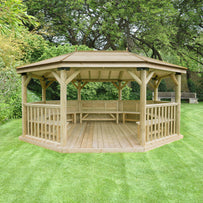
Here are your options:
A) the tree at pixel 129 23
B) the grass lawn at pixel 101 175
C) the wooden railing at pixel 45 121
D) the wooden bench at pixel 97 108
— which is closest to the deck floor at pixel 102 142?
the grass lawn at pixel 101 175

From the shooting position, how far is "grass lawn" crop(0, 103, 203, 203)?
113 inches

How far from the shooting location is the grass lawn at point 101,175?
2873 millimetres

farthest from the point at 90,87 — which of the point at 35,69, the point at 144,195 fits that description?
the point at 144,195

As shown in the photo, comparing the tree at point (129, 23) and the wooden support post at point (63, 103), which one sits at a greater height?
the tree at point (129, 23)

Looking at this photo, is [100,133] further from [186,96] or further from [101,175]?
[186,96]

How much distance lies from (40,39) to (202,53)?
1637 cm

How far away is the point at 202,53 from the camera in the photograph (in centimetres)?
1750

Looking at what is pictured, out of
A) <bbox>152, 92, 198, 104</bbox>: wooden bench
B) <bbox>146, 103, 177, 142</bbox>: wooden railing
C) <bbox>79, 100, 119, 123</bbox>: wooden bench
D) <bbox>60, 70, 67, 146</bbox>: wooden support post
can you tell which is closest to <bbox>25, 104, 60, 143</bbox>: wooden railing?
<bbox>60, 70, 67, 146</bbox>: wooden support post

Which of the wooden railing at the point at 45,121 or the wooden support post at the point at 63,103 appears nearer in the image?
the wooden support post at the point at 63,103

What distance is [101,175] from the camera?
354 cm

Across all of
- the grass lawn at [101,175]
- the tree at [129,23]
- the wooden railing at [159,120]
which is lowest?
the grass lawn at [101,175]

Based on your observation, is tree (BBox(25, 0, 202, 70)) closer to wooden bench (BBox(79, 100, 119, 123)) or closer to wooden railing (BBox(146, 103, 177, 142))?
wooden bench (BBox(79, 100, 119, 123))

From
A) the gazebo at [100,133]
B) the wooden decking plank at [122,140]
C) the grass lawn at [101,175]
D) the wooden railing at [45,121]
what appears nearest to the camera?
the grass lawn at [101,175]

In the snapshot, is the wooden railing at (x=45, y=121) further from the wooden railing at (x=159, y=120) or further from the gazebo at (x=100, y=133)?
the wooden railing at (x=159, y=120)
